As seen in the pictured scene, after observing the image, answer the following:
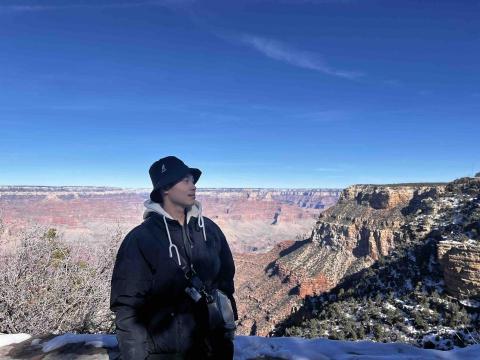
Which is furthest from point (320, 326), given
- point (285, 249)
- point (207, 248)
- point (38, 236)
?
point (285, 249)

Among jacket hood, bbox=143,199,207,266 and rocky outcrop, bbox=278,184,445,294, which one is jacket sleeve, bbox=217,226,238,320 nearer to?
jacket hood, bbox=143,199,207,266

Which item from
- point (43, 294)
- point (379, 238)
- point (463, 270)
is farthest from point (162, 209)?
point (379, 238)

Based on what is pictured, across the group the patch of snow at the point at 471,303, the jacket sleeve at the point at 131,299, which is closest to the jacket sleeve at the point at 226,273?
the jacket sleeve at the point at 131,299

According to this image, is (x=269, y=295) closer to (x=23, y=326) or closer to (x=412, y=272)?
(x=412, y=272)

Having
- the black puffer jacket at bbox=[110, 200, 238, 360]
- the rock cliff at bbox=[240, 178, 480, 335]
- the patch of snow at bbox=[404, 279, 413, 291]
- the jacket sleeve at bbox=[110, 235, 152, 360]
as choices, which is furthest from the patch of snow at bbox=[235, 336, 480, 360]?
the patch of snow at bbox=[404, 279, 413, 291]

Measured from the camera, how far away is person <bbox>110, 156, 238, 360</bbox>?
261 centimetres

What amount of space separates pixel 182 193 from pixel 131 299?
85cm

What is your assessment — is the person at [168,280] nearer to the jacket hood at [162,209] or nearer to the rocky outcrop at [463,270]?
the jacket hood at [162,209]

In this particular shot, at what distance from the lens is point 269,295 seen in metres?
54.9

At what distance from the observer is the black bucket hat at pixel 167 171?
3.00 metres

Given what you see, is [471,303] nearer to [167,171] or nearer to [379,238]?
[167,171]

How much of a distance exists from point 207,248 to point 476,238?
981 inches

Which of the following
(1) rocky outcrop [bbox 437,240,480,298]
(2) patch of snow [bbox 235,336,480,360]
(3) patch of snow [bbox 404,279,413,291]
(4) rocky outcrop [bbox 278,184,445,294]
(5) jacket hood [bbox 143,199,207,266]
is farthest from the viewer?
(4) rocky outcrop [bbox 278,184,445,294]

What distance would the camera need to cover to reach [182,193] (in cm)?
302
